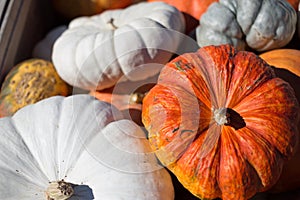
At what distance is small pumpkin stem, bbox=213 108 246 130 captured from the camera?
1.43 meters

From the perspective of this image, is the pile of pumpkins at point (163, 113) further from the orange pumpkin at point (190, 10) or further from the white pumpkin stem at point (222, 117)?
the orange pumpkin at point (190, 10)

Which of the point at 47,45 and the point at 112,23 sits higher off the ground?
the point at 112,23

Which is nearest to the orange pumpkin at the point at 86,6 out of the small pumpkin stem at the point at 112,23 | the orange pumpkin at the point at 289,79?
the small pumpkin stem at the point at 112,23

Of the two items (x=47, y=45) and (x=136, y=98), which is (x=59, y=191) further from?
(x=47, y=45)

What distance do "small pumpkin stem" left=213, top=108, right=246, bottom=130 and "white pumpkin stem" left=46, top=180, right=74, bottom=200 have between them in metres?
0.52

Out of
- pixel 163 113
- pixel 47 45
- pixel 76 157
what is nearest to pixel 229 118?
pixel 163 113

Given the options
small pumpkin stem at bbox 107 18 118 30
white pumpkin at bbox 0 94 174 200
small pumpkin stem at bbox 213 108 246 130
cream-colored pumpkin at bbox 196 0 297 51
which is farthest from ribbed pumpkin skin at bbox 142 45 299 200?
small pumpkin stem at bbox 107 18 118 30

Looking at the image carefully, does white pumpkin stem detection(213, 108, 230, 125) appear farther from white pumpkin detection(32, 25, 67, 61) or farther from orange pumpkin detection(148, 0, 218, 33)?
white pumpkin detection(32, 25, 67, 61)

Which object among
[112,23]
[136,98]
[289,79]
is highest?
[112,23]

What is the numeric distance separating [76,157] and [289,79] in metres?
0.88

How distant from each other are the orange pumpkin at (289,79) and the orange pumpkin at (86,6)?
0.95 meters

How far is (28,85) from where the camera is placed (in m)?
2.06

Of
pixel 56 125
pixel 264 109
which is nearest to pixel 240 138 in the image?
pixel 264 109

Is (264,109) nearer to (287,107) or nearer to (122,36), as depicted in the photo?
(287,107)
